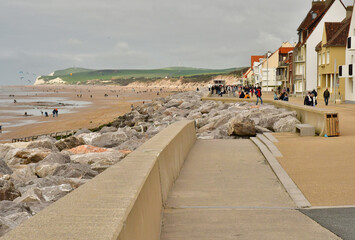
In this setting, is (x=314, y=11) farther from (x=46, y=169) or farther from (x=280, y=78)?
(x=46, y=169)

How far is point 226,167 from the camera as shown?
39.2 ft

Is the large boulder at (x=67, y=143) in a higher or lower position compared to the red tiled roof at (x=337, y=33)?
lower

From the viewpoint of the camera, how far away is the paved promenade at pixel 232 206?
21.2 ft

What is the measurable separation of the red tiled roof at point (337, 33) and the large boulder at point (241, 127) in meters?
33.9

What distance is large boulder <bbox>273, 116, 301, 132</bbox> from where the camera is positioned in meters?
19.5

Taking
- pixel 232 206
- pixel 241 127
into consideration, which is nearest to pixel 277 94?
pixel 241 127

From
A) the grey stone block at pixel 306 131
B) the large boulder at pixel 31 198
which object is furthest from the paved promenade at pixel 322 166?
the large boulder at pixel 31 198

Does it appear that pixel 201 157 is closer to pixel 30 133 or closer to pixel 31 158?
pixel 31 158

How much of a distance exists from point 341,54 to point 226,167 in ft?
136

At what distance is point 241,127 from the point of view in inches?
744

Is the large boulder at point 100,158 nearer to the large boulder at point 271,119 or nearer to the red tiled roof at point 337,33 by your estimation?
the large boulder at point 271,119

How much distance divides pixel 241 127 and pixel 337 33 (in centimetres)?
3620

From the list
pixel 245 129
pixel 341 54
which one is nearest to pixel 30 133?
pixel 245 129

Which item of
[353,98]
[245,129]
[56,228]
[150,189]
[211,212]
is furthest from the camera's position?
[353,98]
